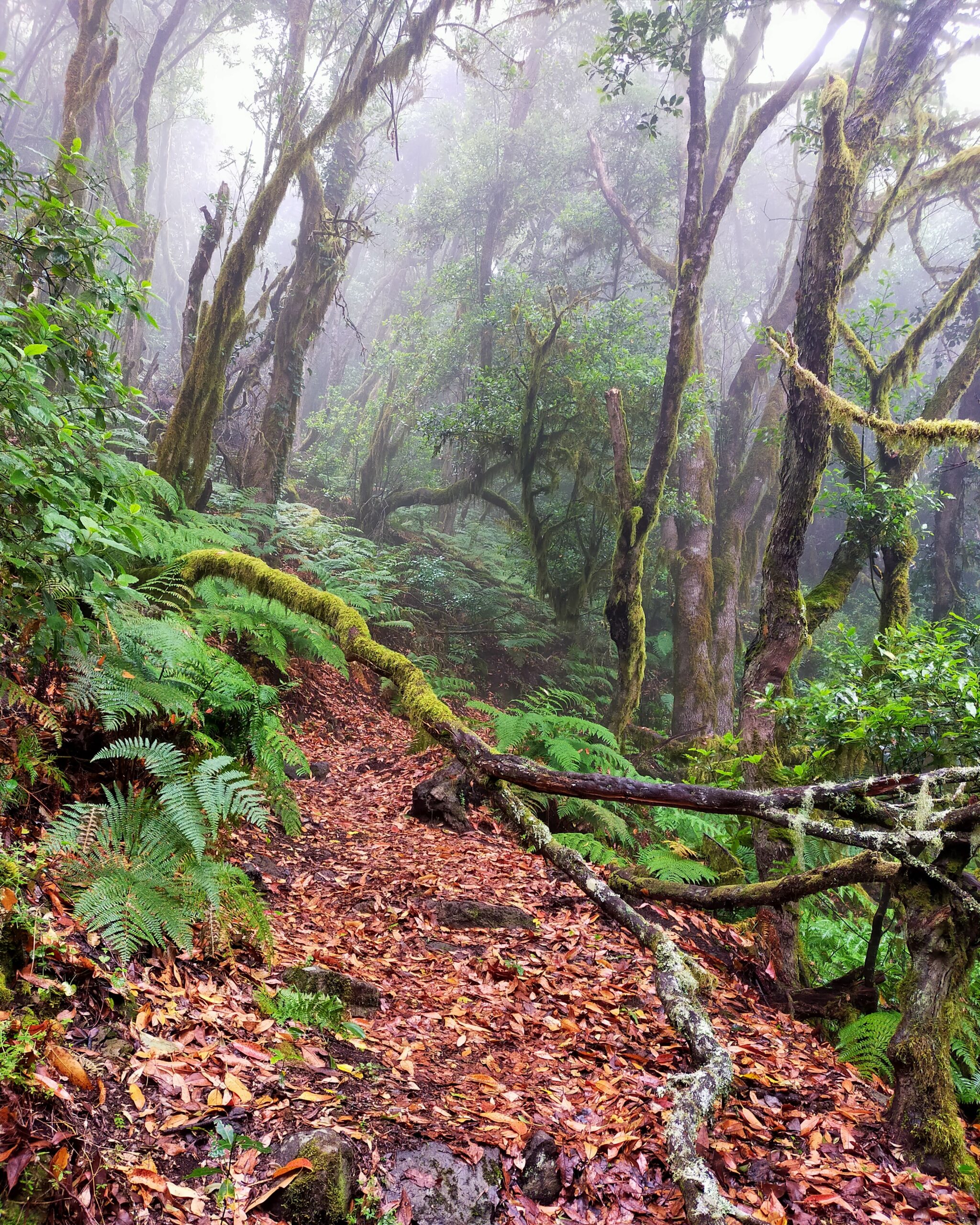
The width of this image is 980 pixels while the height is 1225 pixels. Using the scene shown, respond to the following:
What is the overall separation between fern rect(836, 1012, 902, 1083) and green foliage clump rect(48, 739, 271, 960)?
2830 mm

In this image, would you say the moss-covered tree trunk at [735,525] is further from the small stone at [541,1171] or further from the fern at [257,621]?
the small stone at [541,1171]

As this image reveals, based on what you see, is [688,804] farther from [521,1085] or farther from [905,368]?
[905,368]

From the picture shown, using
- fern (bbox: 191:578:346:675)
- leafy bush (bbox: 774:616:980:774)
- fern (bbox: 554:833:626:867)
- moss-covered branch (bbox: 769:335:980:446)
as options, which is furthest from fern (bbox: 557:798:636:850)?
moss-covered branch (bbox: 769:335:980:446)

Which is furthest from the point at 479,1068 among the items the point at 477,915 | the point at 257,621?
the point at 257,621

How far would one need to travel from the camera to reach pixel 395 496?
13.9 m

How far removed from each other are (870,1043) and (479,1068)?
77.4 inches

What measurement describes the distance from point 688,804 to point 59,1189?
2.67 metres

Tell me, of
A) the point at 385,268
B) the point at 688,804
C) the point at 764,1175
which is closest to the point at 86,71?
the point at 688,804

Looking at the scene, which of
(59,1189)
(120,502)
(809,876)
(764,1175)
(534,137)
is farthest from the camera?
(534,137)

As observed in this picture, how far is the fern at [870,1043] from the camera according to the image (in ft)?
10.5

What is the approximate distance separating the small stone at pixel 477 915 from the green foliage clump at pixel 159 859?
4.21 feet

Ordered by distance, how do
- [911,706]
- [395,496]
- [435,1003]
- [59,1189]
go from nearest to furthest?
[59,1189] → [435,1003] → [911,706] → [395,496]

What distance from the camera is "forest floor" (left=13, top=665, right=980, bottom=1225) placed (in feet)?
6.35

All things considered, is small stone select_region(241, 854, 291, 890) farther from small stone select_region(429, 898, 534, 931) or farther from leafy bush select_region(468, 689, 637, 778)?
leafy bush select_region(468, 689, 637, 778)
